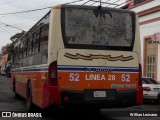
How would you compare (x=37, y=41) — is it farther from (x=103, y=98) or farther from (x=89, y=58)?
(x=103, y=98)

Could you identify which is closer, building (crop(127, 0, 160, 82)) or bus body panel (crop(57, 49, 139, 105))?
bus body panel (crop(57, 49, 139, 105))

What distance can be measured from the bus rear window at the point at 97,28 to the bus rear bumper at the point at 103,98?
1.25m

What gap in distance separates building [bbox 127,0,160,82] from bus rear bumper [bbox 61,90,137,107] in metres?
16.0

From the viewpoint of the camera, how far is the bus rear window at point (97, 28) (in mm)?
10141

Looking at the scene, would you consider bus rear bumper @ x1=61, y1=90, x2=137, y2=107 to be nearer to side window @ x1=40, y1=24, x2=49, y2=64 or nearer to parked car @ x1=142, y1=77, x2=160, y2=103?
side window @ x1=40, y1=24, x2=49, y2=64

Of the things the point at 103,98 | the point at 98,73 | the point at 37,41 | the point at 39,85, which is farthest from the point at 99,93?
the point at 37,41

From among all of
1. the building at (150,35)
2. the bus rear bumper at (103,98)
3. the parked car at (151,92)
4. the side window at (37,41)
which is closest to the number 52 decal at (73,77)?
the bus rear bumper at (103,98)

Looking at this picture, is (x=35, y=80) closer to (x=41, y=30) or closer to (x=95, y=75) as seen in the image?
(x=41, y=30)

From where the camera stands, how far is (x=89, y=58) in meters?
10.2

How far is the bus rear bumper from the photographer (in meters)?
9.80

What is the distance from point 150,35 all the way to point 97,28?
17271 mm

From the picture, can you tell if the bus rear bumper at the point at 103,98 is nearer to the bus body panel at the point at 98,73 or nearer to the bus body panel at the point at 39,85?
the bus body panel at the point at 98,73

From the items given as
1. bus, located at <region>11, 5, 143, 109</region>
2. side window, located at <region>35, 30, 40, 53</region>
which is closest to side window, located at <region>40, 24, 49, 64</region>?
bus, located at <region>11, 5, 143, 109</region>

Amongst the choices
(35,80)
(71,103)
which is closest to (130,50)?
(71,103)
